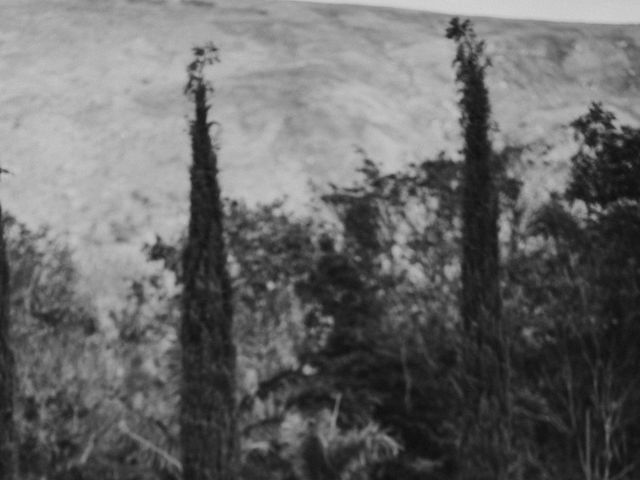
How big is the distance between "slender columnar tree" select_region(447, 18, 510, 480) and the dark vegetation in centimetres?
3

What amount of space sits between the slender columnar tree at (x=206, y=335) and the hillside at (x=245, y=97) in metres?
8.56

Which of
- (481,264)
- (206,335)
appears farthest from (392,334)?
(206,335)

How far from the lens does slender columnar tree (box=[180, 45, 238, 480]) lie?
1155cm

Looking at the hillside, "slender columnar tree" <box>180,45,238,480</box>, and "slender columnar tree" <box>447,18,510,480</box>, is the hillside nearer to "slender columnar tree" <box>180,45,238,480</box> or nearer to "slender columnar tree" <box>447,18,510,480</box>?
"slender columnar tree" <box>447,18,510,480</box>

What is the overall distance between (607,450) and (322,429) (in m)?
4.20

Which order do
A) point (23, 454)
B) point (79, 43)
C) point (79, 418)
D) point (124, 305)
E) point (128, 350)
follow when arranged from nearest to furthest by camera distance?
point (23, 454)
point (79, 418)
point (128, 350)
point (124, 305)
point (79, 43)

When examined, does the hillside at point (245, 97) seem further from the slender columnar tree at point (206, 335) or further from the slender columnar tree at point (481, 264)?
the slender columnar tree at point (206, 335)

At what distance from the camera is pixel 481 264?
13.1 metres

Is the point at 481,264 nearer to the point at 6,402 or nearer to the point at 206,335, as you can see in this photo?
the point at 206,335

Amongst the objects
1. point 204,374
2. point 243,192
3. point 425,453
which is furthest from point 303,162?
point 204,374

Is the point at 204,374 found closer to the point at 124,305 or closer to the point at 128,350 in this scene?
the point at 128,350

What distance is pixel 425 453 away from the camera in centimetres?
1596

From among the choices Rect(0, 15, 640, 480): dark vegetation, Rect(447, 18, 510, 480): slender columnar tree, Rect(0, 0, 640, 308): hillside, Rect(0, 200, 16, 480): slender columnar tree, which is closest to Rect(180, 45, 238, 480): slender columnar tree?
Rect(0, 15, 640, 480): dark vegetation

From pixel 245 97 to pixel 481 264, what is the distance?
14.9 metres
